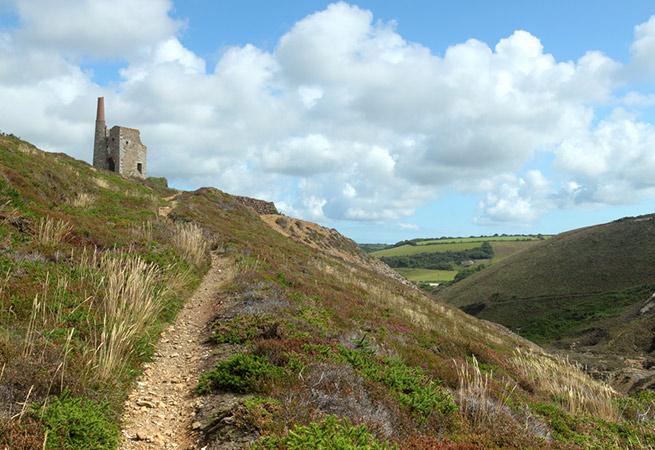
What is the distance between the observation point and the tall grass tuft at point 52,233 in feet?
26.5

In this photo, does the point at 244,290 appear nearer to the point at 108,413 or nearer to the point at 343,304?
the point at 343,304

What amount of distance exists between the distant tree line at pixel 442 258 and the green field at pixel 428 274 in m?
6.44

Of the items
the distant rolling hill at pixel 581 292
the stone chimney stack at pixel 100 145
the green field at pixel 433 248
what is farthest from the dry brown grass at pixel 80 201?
the green field at pixel 433 248

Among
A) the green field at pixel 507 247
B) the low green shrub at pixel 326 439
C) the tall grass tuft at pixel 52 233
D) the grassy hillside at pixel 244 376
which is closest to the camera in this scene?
the low green shrub at pixel 326 439

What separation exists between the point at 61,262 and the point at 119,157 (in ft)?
137

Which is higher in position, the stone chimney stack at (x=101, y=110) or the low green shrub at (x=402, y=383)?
the stone chimney stack at (x=101, y=110)

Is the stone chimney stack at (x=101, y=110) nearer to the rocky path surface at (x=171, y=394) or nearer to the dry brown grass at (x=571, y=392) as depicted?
the rocky path surface at (x=171, y=394)

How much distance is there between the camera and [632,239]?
65.4 m

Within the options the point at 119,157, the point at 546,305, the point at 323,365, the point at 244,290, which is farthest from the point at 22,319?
the point at 546,305

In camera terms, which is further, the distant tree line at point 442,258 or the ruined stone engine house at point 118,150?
the distant tree line at point 442,258

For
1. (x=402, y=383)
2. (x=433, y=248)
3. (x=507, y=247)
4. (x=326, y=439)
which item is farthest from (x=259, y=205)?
(x=433, y=248)

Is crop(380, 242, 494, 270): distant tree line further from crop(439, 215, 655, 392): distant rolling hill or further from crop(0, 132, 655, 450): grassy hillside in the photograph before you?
crop(0, 132, 655, 450): grassy hillside

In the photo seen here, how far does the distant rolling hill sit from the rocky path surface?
2791 centimetres

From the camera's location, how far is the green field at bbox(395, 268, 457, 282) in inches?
4815
